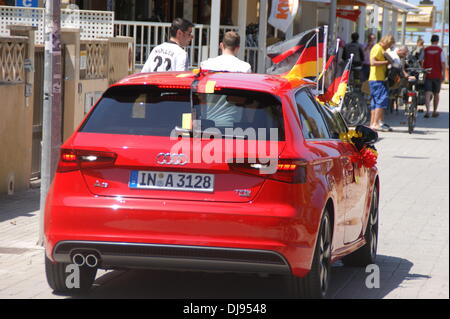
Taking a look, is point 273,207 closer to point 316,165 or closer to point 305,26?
point 316,165

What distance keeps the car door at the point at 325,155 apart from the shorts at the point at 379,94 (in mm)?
15711

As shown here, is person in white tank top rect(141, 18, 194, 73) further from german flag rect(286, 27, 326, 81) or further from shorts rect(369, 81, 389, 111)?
shorts rect(369, 81, 389, 111)

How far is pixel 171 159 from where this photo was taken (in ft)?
22.1

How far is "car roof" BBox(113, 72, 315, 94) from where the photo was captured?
7.16 meters

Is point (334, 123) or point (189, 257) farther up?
point (334, 123)

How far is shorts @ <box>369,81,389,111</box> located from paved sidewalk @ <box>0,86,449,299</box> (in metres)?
8.69

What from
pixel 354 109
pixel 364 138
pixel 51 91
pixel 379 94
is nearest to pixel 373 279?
pixel 364 138

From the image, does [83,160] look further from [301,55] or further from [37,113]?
[301,55]

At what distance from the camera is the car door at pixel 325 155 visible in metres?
7.20

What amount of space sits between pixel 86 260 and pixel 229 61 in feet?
15.6

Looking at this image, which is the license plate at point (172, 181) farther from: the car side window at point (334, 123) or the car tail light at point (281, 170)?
the car side window at point (334, 123)

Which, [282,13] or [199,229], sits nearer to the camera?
[199,229]

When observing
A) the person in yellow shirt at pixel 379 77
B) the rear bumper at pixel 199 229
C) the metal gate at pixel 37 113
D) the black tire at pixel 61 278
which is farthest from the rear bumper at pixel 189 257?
the person in yellow shirt at pixel 379 77
